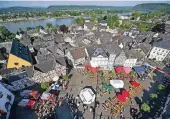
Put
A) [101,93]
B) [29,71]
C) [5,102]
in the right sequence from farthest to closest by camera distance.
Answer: [29,71] < [101,93] < [5,102]

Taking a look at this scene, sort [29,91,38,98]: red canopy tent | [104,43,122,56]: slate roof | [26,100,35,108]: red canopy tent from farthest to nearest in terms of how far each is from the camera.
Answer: [104,43,122,56]: slate roof, [29,91,38,98]: red canopy tent, [26,100,35,108]: red canopy tent

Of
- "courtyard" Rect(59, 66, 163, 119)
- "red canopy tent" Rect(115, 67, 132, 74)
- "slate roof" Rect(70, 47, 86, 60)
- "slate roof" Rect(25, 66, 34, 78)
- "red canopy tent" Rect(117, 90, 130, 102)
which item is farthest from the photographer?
"slate roof" Rect(70, 47, 86, 60)

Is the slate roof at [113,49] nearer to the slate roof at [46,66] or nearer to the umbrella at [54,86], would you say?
the slate roof at [46,66]

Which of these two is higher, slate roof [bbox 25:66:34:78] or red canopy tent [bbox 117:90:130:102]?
slate roof [bbox 25:66:34:78]

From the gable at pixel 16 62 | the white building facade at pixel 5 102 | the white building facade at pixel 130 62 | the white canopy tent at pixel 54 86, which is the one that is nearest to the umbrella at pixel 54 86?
the white canopy tent at pixel 54 86

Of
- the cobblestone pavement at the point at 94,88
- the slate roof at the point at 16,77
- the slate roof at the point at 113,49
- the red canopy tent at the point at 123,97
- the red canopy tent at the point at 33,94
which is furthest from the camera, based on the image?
the slate roof at the point at 113,49

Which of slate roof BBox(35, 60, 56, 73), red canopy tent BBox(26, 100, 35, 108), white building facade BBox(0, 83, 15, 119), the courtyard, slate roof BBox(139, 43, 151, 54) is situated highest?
slate roof BBox(35, 60, 56, 73)

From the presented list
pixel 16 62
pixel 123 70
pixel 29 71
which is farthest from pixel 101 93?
pixel 16 62

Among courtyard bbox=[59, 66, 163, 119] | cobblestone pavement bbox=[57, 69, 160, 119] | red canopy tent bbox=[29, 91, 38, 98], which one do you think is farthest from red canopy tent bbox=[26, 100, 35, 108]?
cobblestone pavement bbox=[57, 69, 160, 119]

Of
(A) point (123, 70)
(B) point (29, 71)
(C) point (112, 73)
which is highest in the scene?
(B) point (29, 71)

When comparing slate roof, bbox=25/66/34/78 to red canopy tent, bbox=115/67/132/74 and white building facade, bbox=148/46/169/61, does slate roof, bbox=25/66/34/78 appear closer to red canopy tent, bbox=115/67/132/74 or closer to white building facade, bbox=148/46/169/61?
red canopy tent, bbox=115/67/132/74

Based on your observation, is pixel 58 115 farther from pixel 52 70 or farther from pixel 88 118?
pixel 52 70

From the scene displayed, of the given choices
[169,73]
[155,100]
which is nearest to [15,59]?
[155,100]

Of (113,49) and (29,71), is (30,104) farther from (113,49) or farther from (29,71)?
(113,49)
